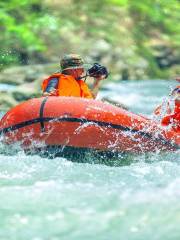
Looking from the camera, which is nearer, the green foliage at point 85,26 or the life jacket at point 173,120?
the life jacket at point 173,120

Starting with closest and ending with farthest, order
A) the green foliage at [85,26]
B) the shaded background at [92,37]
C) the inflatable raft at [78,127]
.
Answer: the inflatable raft at [78,127]
the shaded background at [92,37]
the green foliage at [85,26]

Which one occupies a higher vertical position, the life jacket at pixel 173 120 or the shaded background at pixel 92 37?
the shaded background at pixel 92 37

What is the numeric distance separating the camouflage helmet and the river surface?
105 cm

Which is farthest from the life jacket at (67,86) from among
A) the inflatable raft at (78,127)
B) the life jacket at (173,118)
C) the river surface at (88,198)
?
the life jacket at (173,118)

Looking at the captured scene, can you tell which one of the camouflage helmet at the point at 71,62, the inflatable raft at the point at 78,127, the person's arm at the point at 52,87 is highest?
the camouflage helmet at the point at 71,62

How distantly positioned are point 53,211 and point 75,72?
2542mm

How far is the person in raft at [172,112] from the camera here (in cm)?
593

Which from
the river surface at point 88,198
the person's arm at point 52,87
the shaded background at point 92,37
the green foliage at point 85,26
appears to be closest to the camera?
the river surface at point 88,198

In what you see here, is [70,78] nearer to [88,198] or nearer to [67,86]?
[67,86]

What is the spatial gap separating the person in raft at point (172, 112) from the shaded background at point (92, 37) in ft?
20.4

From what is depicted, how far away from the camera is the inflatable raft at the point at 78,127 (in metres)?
5.42

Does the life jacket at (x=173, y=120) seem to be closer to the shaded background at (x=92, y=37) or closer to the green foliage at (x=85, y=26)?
the shaded background at (x=92, y=37)

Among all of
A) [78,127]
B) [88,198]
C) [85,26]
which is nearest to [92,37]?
[85,26]

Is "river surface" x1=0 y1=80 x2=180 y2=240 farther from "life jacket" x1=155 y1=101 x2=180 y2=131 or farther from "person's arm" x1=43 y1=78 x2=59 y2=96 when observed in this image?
"person's arm" x1=43 y1=78 x2=59 y2=96
